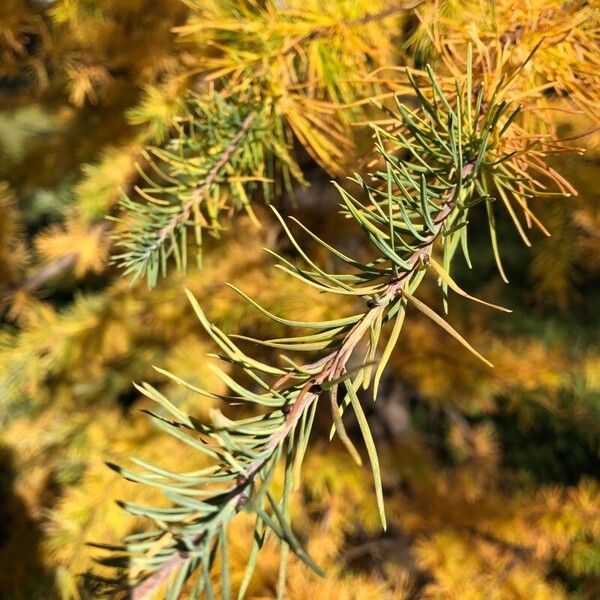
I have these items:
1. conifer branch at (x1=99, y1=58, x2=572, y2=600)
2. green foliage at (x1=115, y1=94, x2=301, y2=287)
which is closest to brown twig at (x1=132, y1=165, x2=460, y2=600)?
conifer branch at (x1=99, y1=58, x2=572, y2=600)

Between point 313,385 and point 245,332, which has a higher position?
point 313,385

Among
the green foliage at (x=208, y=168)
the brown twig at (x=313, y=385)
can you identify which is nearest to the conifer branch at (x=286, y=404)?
the brown twig at (x=313, y=385)

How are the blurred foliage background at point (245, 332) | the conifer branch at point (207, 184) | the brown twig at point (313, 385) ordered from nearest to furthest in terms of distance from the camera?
the brown twig at point (313, 385) < the conifer branch at point (207, 184) < the blurred foliage background at point (245, 332)

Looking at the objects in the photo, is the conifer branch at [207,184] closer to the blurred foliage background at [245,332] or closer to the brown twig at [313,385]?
the blurred foliage background at [245,332]

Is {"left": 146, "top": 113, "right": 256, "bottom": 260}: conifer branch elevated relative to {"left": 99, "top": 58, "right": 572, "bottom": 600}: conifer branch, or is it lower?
elevated

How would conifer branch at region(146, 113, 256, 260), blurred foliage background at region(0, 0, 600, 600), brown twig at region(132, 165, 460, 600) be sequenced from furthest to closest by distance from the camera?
1. blurred foliage background at region(0, 0, 600, 600)
2. conifer branch at region(146, 113, 256, 260)
3. brown twig at region(132, 165, 460, 600)

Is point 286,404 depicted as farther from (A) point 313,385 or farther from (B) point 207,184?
(B) point 207,184

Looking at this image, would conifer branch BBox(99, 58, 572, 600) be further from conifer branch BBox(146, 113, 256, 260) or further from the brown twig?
conifer branch BBox(146, 113, 256, 260)

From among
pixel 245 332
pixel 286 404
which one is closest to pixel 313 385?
pixel 286 404
